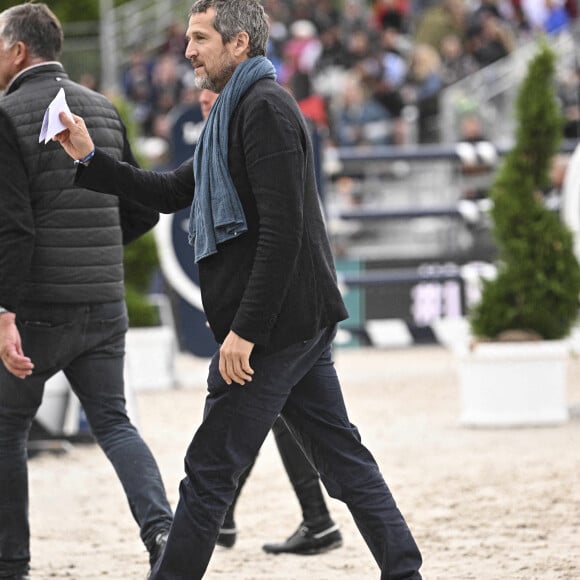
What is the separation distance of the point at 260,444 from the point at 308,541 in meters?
1.49

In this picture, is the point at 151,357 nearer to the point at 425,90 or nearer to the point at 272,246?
the point at 272,246

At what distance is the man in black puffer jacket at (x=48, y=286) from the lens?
484cm

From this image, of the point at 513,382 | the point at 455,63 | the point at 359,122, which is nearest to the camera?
the point at 513,382

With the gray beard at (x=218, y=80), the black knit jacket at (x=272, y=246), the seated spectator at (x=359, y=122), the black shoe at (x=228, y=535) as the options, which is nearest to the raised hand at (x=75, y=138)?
the gray beard at (x=218, y=80)

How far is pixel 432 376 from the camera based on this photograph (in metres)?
11.5

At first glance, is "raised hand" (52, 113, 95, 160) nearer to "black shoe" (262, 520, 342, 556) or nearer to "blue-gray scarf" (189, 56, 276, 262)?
"blue-gray scarf" (189, 56, 276, 262)

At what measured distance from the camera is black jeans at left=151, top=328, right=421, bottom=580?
417cm

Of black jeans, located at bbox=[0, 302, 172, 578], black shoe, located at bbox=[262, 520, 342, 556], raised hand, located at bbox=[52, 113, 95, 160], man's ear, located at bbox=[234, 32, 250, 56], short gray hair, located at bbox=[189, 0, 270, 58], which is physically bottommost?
black shoe, located at bbox=[262, 520, 342, 556]

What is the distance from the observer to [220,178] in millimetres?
4109

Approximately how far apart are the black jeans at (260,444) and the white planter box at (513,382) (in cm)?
441

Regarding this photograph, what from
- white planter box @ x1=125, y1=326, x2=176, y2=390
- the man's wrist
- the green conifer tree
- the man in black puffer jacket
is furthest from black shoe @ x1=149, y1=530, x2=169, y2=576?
white planter box @ x1=125, y1=326, x2=176, y2=390

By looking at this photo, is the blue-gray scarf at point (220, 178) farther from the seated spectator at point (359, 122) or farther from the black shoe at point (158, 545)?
the seated spectator at point (359, 122)

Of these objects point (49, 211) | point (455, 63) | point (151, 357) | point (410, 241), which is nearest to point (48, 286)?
point (49, 211)

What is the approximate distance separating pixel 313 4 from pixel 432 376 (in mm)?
11900
